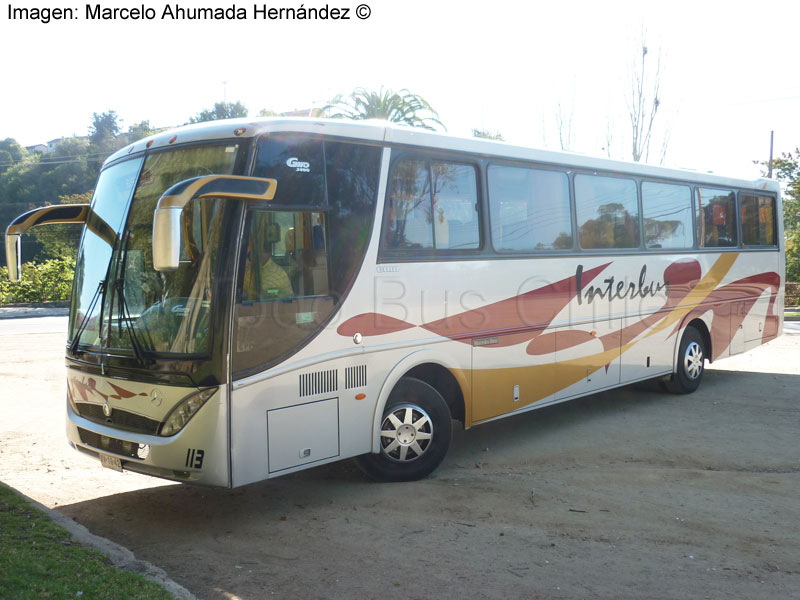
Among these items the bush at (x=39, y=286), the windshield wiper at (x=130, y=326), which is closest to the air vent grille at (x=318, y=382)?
the windshield wiper at (x=130, y=326)

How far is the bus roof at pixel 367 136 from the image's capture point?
571 centimetres

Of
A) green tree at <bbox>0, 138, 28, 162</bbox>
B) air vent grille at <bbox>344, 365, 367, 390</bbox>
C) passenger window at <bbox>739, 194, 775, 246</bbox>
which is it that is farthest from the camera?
green tree at <bbox>0, 138, 28, 162</bbox>

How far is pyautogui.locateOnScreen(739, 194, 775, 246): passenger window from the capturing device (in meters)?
12.3

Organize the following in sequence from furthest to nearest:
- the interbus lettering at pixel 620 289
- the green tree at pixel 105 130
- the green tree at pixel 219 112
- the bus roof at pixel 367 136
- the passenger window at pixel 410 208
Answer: the green tree at pixel 105 130 < the green tree at pixel 219 112 < the interbus lettering at pixel 620 289 < the passenger window at pixel 410 208 < the bus roof at pixel 367 136

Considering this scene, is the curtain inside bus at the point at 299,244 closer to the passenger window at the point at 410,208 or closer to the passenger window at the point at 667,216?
the passenger window at the point at 410,208

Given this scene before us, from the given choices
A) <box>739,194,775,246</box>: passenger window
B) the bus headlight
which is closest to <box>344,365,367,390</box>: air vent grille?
the bus headlight

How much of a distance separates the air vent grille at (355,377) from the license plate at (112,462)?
6.07 feet

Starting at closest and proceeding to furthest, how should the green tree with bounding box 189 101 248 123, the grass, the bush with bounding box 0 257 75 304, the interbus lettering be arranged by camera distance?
the grass < the interbus lettering < the bush with bounding box 0 257 75 304 < the green tree with bounding box 189 101 248 123

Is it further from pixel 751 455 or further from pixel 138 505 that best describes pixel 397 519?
pixel 751 455

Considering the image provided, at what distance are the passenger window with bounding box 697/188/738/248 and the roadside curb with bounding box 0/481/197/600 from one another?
9249 mm

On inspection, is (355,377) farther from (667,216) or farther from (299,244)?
(667,216)

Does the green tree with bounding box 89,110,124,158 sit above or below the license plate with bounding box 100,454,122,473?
above

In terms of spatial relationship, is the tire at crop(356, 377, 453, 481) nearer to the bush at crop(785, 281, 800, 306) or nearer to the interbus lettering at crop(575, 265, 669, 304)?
the interbus lettering at crop(575, 265, 669, 304)

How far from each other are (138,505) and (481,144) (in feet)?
15.3
